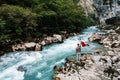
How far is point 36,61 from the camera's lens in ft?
67.5

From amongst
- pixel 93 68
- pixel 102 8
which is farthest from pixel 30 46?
pixel 102 8

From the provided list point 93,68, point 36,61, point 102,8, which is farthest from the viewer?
point 102,8

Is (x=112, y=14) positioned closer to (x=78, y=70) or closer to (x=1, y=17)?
(x=1, y=17)

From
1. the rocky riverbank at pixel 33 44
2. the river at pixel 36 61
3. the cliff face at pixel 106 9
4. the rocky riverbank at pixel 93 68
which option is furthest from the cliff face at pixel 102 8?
A: the rocky riverbank at pixel 93 68

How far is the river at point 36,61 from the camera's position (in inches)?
679

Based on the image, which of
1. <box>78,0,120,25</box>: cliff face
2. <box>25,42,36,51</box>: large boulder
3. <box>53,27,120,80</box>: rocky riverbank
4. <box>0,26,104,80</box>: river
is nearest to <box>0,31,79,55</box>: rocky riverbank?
<box>25,42,36,51</box>: large boulder

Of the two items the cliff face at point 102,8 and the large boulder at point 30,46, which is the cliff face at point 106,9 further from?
the large boulder at point 30,46

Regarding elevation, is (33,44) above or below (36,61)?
above

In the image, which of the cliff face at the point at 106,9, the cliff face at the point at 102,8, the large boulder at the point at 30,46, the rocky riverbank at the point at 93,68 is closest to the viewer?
the rocky riverbank at the point at 93,68

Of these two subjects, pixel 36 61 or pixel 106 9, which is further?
pixel 106 9

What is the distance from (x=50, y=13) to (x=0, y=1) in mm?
6936

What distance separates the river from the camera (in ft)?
56.6

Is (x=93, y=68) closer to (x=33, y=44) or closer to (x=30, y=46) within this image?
(x=30, y=46)

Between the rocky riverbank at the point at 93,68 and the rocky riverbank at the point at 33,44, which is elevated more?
the rocky riverbank at the point at 33,44
